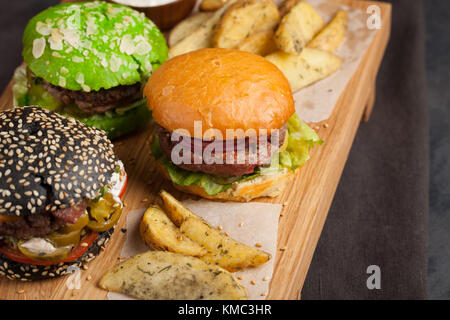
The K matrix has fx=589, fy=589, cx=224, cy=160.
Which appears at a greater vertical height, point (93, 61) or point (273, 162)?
point (93, 61)

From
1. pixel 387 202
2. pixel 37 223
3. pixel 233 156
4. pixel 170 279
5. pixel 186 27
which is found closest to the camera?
pixel 37 223

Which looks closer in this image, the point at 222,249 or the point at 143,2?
the point at 222,249

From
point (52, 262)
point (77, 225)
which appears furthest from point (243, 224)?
point (52, 262)

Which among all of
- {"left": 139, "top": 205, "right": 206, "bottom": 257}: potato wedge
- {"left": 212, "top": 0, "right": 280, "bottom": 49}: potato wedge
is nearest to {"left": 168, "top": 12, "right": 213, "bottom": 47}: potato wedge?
{"left": 212, "top": 0, "right": 280, "bottom": 49}: potato wedge

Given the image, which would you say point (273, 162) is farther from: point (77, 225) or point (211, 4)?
point (211, 4)

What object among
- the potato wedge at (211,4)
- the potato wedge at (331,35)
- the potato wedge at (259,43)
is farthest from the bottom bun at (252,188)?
the potato wedge at (211,4)

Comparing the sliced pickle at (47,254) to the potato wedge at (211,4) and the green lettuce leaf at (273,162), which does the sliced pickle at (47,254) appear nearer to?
the green lettuce leaf at (273,162)
